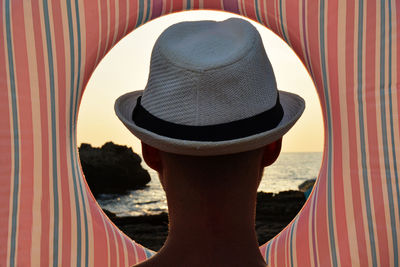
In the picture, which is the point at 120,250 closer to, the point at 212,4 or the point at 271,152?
the point at 212,4

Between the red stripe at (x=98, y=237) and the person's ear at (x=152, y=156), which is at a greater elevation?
the person's ear at (x=152, y=156)

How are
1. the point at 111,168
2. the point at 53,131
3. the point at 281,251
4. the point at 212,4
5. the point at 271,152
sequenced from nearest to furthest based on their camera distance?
the point at 271,152, the point at 53,131, the point at 212,4, the point at 281,251, the point at 111,168

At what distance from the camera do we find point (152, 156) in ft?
3.45

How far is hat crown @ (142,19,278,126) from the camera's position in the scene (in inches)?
39.4

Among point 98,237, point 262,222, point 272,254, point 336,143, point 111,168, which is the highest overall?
point 336,143

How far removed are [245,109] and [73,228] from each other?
124cm

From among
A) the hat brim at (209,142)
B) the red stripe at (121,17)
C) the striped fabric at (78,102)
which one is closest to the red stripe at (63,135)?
the striped fabric at (78,102)

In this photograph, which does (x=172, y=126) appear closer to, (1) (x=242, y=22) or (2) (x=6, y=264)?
(1) (x=242, y=22)

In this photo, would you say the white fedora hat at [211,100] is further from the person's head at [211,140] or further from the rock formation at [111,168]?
the rock formation at [111,168]

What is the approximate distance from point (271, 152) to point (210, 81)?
0.20m

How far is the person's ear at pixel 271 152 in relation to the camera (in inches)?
41.8

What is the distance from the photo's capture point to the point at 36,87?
1943mm

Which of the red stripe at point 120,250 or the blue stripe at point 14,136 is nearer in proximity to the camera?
the blue stripe at point 14,136

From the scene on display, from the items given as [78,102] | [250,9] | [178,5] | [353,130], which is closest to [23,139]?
[78,102]
